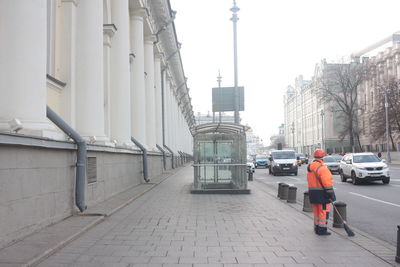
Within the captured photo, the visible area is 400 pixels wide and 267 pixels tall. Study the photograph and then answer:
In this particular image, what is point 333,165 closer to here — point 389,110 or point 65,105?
point 65,105

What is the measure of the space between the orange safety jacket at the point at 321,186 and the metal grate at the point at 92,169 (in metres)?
5.43

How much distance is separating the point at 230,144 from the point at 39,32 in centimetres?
1067

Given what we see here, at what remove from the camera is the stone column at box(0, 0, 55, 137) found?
784cm

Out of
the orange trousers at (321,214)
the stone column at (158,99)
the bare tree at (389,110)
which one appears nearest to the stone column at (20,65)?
the orange trousers at (321,214)

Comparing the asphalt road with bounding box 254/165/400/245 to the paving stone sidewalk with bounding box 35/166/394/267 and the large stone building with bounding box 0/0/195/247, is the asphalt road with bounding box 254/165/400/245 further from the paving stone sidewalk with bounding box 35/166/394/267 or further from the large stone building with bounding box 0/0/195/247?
the large stone building with bounding box 0/0/195/247

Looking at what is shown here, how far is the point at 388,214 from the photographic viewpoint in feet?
37.0

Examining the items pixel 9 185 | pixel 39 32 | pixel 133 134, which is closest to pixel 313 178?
pixel 9 185

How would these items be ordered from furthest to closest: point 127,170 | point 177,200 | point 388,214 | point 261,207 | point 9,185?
point 127,170 → point 177,200 → point 261,207 → point 388,214 → point 9,185

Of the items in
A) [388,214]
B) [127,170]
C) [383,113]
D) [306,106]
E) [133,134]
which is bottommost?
[388,214]

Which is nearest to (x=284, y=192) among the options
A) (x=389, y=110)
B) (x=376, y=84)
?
(x=389, y=110)

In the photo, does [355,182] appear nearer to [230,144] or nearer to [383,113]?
[230,144]

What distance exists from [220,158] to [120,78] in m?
4.99

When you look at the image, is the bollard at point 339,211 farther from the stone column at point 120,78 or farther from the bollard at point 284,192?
the stone column at point 120,78

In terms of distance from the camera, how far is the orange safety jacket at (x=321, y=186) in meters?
7.82
